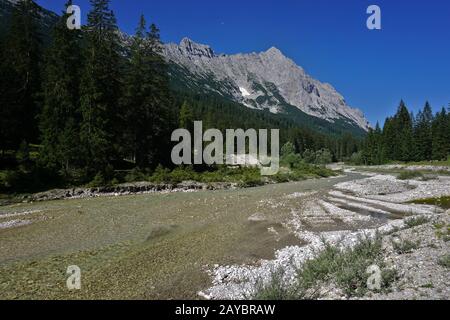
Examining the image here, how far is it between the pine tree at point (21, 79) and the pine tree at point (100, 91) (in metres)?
6.85

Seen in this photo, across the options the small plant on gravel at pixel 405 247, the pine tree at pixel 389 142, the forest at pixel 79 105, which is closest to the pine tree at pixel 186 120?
the forest at pixel 79 105

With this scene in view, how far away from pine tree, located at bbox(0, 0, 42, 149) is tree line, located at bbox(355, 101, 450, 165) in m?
97.0

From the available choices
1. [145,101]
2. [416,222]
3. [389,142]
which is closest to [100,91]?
[145,101]

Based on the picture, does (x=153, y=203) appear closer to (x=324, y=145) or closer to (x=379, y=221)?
(x=379, y=221)

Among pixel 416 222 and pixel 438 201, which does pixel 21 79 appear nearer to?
pixel 416 222

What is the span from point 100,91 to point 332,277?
113 feet

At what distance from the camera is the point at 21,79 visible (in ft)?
131

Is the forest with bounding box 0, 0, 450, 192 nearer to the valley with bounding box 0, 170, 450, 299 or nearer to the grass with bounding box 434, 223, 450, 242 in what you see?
the valley with bounding box 0, 170, 450, 299

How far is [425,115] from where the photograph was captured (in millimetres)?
111062

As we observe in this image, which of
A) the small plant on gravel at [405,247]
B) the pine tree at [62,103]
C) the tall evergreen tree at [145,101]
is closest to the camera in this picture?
the small plant on gravel at [405,247]

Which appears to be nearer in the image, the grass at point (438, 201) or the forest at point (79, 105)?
the grass at point (438, 201)

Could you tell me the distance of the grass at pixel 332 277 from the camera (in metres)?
8.24

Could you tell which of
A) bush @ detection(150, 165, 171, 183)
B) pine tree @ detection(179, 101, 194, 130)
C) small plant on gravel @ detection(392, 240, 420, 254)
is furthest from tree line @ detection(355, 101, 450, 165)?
small plant on gravel @ detection(392, 240, 420, 254)

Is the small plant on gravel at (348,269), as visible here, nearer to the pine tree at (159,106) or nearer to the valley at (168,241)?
the valley at (168,241)
